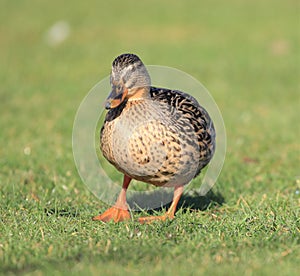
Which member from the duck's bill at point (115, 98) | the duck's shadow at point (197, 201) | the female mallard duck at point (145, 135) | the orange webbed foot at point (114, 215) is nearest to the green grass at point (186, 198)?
the duck's shadow at point (197, 201)

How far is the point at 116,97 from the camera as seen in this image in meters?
4.45

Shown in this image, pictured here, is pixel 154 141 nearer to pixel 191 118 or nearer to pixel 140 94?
pixel 140 94

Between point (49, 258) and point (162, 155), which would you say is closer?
point (49, 258)

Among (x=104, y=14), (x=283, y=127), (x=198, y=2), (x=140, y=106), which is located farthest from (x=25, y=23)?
(x=140, y=106)

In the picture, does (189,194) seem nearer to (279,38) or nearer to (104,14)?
(279,38)

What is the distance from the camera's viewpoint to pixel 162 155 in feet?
15.2

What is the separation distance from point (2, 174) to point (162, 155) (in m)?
2.61

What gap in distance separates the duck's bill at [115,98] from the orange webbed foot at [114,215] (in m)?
0.94

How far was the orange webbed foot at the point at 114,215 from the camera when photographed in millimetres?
4855

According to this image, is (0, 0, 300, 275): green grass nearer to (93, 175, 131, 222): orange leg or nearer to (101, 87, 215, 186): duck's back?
(93, 175, 131, 222): orange leg

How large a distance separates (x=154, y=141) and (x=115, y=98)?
44cm

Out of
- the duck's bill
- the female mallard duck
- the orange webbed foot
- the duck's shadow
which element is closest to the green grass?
the duck's shadow

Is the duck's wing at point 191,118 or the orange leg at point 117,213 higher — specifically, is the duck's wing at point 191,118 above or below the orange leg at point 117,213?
above

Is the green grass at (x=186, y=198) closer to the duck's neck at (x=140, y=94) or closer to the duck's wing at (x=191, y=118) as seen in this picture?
the duck's wing at (x=191, y=118)
